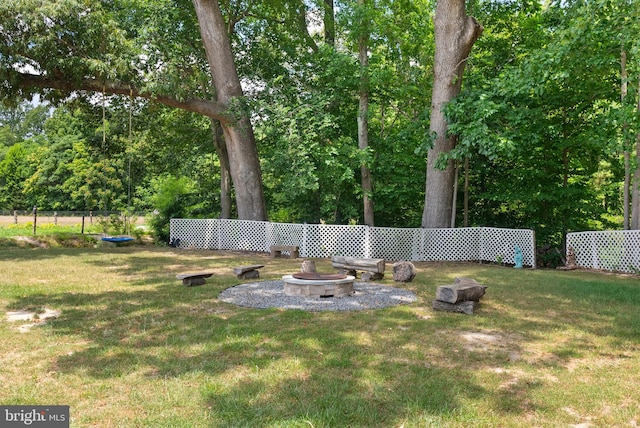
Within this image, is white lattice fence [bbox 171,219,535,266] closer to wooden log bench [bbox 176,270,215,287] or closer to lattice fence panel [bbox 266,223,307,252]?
lattice fence panel [bbox 266,223,307,252]

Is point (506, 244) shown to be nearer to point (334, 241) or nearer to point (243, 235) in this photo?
point (334, 241)

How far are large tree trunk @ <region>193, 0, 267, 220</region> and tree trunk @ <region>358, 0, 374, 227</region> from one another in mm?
3555

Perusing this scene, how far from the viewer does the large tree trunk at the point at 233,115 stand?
48.4 ft

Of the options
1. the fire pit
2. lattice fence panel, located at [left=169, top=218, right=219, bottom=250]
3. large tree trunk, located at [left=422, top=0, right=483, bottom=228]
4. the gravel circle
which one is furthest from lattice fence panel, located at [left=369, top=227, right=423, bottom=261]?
the fire pit

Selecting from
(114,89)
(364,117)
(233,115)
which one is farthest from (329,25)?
(114,89)

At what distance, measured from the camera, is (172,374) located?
372 centimetres

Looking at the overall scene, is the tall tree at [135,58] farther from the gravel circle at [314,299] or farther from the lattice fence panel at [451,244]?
the gravel circle at [314,299]

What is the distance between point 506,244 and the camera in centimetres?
1248

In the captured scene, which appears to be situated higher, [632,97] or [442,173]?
[632,97]

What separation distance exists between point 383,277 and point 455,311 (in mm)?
3084

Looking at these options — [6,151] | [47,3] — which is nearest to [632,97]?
[47,3]

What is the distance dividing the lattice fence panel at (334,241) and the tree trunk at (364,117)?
67.2 inches

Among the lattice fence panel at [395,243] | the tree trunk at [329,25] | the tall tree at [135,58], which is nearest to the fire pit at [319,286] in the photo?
the lattice fence panel at [395,243]

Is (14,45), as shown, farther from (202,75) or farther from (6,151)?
(6,151)
